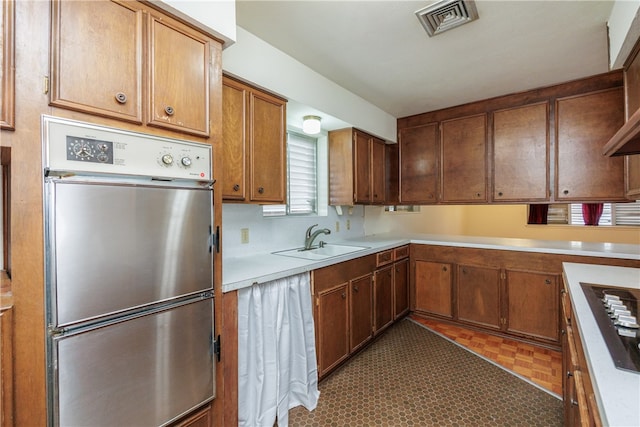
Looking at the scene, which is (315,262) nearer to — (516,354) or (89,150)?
(89,150)

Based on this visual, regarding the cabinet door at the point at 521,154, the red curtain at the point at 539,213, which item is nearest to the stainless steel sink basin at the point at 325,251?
the cabinet door at the point at 521,154

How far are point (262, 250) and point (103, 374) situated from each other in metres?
1.37

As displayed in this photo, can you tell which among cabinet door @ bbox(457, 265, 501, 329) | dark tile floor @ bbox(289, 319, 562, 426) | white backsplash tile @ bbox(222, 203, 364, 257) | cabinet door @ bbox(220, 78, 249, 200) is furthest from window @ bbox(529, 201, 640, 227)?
cabinet door @ bbox(220, 78, 249, 200)

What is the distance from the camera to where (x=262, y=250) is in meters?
2.30

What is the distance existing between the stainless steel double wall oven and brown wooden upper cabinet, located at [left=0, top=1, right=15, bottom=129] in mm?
79

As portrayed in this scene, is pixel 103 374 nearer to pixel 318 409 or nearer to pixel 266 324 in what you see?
pixel 266 324

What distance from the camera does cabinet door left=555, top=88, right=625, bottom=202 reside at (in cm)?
238

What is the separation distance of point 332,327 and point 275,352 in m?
0.56

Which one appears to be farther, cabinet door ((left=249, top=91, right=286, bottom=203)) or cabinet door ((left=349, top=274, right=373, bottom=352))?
A: cabinet door ((left=349, top=274, right=373, bottom=352))

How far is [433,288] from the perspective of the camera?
3.15m

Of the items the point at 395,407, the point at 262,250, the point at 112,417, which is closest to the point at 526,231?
the point at 395,407

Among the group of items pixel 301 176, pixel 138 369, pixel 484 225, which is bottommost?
pixel 138 369

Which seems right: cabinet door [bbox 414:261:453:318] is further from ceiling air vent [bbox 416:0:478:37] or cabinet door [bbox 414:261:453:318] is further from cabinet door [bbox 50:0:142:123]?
cabinet door [bbox 50:0:142:123]

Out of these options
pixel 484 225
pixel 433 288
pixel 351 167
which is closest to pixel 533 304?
pixel 433 288
